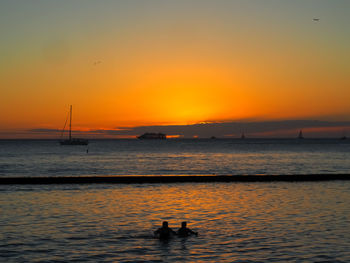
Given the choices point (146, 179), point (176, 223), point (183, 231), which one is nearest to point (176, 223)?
point (176, 223)

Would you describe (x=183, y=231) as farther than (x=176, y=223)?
No

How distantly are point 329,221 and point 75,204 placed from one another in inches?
633

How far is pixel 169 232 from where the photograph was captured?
65.2ft

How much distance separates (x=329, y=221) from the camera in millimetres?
24219

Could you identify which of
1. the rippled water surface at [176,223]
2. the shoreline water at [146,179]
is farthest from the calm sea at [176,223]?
the shoreline water at [146,179]

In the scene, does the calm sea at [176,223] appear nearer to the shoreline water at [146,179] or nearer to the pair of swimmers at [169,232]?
the pair of swimmers at [169,232]

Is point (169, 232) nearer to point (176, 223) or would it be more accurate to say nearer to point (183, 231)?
point (183, 231)

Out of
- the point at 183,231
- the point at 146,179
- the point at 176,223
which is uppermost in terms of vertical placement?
the point at 183,231

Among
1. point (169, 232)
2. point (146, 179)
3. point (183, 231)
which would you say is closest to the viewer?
point (169, 232)

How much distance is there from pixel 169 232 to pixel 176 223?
386cm

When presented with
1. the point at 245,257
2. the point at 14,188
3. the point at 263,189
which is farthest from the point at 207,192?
the point at 245,257

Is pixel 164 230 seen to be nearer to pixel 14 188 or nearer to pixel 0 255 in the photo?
pixel 0 255

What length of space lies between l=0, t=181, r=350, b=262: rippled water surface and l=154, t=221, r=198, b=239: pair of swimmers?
41 centimetres

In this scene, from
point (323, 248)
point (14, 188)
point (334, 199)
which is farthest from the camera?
point (14, 188)
